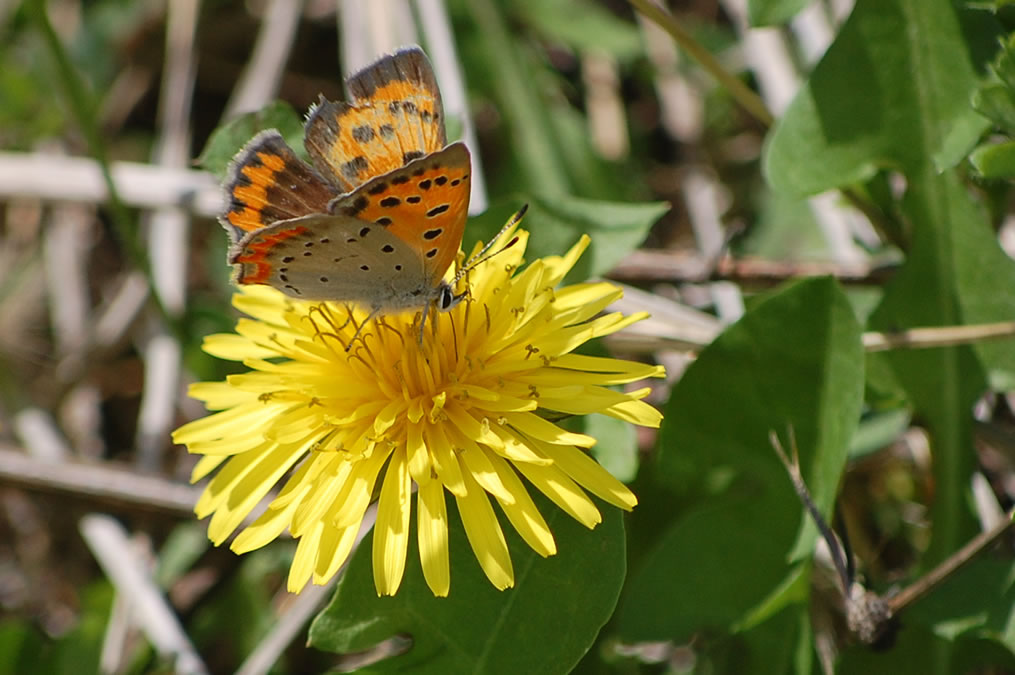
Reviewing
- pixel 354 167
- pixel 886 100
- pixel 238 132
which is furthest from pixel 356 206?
pixel 886 100

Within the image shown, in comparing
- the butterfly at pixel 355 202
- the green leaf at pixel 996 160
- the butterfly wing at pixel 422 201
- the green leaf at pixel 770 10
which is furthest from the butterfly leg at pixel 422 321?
the green leaf at pixel 996 160

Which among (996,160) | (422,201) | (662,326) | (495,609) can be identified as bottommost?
(662,326)

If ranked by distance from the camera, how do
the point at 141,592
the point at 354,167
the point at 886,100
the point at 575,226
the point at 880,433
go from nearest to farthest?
the point at 354,167 → the point at 886,100 → the point at 575,226 → the point at 880,433 → the point at 141,592

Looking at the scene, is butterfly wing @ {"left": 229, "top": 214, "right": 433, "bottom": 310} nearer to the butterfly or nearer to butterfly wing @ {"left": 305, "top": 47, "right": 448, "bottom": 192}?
the butterfly

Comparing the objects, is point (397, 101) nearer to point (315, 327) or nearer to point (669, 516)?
point (315, 327)

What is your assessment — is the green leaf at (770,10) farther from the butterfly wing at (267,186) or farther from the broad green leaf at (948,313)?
the butterfly wing at (267,186)

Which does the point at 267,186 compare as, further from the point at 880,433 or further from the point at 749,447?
the point at 880,433

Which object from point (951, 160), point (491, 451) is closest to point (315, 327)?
point (491, 451)

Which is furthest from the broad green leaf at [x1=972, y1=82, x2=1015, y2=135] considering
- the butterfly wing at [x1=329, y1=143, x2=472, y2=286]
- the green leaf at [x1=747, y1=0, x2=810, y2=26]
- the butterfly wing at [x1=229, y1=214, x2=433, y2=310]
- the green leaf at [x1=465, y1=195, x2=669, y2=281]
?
the butterfly wing at [x1=229, y1=214, x2=433, y2=310]
